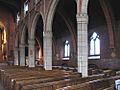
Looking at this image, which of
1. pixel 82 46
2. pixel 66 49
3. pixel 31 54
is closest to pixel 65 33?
pixel 66 49

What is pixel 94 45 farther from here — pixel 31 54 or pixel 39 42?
pixel 39 42

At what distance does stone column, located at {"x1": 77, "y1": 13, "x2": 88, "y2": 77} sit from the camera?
1120 centimetres

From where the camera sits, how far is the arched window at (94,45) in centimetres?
1895

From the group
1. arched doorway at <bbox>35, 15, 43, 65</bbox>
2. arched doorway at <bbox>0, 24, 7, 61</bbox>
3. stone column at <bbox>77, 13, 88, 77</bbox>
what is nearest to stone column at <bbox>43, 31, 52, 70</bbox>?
stone column at <bbox>77, 13, 88, 77</bbox>

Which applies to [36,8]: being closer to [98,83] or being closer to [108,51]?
[108,51]

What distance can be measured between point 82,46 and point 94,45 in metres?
8.48

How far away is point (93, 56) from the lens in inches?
765

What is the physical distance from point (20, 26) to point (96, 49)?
14098 mm

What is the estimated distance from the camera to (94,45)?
64.0ft

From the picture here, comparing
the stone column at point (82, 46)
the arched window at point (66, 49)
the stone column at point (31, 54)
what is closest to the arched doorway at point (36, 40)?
the stone column at point (31, 54)

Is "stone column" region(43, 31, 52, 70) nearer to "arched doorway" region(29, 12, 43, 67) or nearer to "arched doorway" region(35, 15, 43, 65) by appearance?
"arched doorway" region(29, 12, 43, 67)

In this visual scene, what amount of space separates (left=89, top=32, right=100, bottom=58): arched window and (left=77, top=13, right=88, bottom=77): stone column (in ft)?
25.0

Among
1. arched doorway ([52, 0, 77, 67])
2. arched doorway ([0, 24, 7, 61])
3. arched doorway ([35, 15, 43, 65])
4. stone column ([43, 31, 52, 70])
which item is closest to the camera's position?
stone column ([43, 31, 52, 70])

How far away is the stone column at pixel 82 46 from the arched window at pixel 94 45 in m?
7.60
